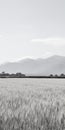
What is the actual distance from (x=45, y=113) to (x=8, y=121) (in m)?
0.90

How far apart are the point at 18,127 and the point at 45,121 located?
0.55 meters

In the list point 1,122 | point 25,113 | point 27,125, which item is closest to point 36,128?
point 27,125

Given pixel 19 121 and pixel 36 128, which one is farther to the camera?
pixel 19 121

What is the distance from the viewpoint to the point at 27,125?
3.18 metres

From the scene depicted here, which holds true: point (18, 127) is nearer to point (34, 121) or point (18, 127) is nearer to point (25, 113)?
point (34, 121)

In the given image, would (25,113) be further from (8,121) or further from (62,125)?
(62,125)

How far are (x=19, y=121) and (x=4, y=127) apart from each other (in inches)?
14.6

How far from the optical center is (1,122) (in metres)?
3.42

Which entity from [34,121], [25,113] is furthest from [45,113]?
[34,121]

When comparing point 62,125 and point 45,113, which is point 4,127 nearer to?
point 62,125

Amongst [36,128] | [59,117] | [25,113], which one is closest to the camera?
[36,128]

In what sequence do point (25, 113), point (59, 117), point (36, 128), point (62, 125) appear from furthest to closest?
point (25, 113) < point (59, 117) < point (62, 125) < point (36, 128)

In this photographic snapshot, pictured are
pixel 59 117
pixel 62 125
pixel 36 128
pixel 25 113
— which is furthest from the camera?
pixel 25 113

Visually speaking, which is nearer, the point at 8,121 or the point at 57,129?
the point at 57,129
